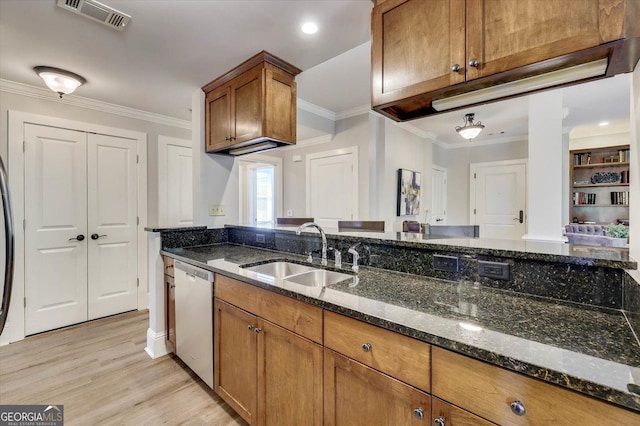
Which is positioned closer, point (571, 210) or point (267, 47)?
point (267, 47)

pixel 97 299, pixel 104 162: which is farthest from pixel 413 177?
pixel 97 299

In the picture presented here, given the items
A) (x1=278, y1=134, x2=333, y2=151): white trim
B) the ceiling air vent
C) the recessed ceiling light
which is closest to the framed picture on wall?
(x1=278, y1=134, x2=333, y2=151): white trim

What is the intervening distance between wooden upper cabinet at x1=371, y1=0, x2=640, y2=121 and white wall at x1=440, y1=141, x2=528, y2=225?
476cm

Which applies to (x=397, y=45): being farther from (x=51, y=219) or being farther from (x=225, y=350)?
(x=51, y=219)

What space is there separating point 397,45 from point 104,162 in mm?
3373

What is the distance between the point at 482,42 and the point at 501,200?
17.4 feet

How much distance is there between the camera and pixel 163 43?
202cm

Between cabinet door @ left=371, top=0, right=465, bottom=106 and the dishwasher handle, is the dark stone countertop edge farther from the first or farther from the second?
cabinet door @ left=371, top=0, right=465, bottom=106

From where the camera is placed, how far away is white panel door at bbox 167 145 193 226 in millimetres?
3736

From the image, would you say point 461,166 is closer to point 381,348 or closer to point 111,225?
point 381,348

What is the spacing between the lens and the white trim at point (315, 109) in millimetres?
3589

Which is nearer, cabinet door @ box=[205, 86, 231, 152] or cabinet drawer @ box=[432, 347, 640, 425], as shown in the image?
cabinet drawer @ box=[432, 347, 640, 425]

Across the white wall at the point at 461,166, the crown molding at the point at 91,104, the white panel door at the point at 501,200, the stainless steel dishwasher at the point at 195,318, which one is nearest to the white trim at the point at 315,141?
the crown molding at the point at 91,104

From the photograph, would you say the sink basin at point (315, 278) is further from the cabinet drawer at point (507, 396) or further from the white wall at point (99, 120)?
the white wall at point (99, 120)
